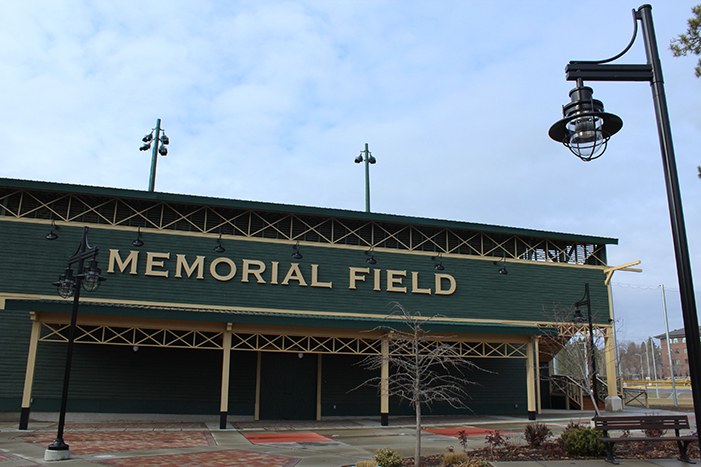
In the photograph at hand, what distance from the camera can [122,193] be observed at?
2173 centimetres

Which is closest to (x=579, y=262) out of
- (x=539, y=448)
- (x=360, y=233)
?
(x=360, y=233)

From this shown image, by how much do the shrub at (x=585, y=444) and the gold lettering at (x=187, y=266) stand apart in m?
15.4

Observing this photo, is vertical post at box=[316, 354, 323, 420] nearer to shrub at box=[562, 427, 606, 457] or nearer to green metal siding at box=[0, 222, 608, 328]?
green metal siding at box=[0, 222, 608, 328]

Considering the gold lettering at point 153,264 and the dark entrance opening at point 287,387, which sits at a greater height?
the gold lettering at point 153,264

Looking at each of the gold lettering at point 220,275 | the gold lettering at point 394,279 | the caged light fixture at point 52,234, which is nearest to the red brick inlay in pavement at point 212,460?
the gold lettering at point 220,275

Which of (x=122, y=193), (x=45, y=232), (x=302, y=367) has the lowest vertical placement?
(x=302, y=367)

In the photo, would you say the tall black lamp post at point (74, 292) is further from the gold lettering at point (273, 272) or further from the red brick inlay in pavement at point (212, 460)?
the gold lettering at point (273, 272)

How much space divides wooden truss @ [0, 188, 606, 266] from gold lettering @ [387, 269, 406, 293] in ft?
4.22

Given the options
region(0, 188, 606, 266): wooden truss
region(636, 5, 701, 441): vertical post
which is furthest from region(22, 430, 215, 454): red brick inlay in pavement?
region(636, 5, 701, 441): vertical post

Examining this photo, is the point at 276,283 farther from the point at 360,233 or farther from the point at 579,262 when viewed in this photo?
the point at 579,262

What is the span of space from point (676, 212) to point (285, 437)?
1362cm

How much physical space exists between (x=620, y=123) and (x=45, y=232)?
21.2 metres

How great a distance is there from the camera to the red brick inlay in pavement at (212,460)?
11305 mm

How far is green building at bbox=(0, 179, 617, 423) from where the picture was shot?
20234mm
